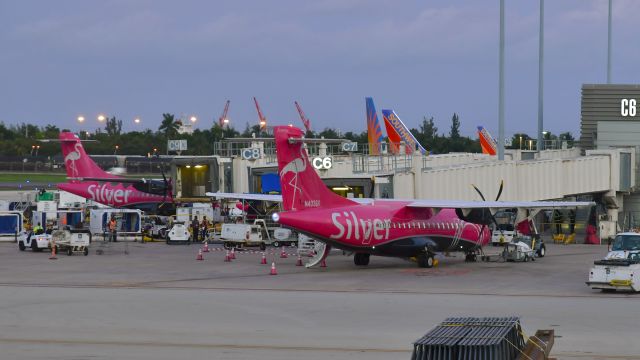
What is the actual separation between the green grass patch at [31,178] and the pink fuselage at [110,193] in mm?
60638

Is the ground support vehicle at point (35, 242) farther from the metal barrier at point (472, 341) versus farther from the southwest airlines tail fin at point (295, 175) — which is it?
the metal barrier at point (472, 341)

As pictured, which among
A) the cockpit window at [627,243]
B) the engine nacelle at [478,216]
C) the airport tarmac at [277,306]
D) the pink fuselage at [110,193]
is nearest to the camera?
the airport tarmac at [277,306]

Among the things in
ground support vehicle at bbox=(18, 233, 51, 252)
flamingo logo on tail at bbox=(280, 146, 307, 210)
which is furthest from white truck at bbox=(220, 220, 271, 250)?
flamingo logo on tail at bbox=(280, 146, 307, 210)

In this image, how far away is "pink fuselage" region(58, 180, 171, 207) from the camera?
78.8 m

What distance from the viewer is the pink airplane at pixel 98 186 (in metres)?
77.9

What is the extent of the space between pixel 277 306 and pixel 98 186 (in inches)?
1998

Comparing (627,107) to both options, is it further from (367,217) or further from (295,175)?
(295,175)

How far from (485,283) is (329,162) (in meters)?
26.0

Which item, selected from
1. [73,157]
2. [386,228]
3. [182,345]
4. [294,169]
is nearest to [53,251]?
[294,169]

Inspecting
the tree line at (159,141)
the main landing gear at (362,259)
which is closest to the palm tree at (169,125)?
the tree line at (159,141)

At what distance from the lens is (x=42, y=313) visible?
29.2m

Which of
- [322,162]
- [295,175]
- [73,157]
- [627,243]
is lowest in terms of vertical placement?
[627,243]

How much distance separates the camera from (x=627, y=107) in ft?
246

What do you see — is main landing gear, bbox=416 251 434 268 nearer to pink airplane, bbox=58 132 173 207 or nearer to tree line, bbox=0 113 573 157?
pink airplane, bbox=58 132 173 207
